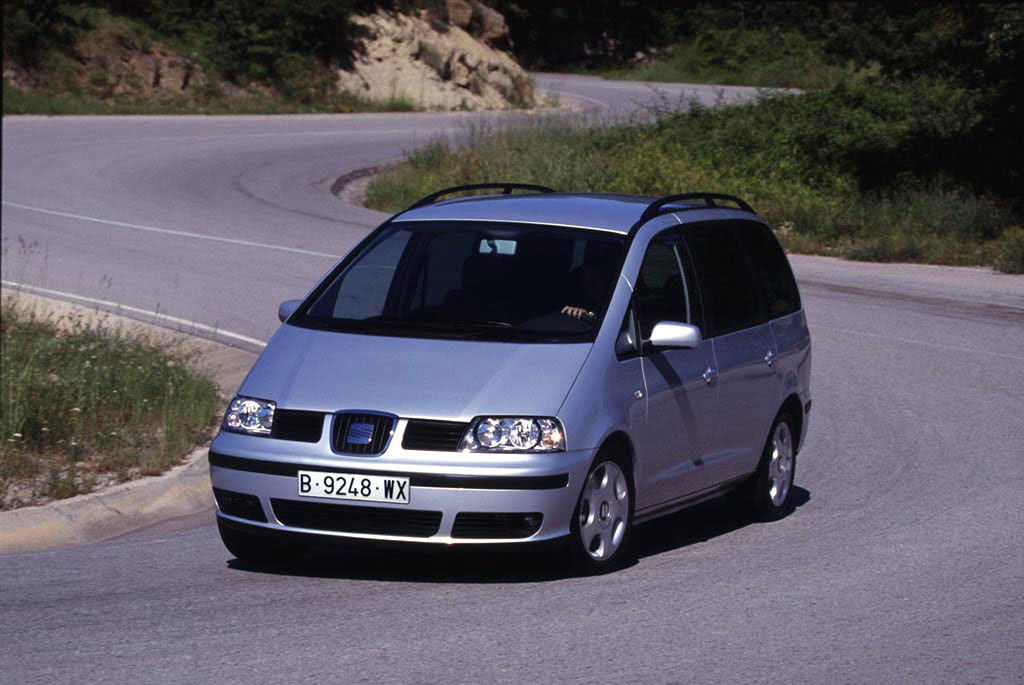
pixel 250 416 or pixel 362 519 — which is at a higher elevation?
pixel 250 416

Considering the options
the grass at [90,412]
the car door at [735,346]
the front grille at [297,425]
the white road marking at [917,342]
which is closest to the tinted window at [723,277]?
the car door at [735,346]

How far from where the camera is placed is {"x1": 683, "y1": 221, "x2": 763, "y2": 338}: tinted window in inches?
337

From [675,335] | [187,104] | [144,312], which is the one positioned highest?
[675,335]

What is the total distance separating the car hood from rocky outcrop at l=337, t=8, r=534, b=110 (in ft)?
139

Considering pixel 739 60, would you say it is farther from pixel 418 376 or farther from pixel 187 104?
pixel 418 376

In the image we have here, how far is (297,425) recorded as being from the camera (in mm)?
6984

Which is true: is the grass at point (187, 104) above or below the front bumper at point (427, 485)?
below

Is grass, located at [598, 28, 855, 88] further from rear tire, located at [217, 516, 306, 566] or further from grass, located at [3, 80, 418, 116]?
rear tire, located at [217, 516, 306, 566]

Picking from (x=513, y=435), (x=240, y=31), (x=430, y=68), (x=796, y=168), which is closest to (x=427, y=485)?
(x=513, y=435)

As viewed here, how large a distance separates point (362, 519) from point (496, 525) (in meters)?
0.58

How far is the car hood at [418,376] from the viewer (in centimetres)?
689

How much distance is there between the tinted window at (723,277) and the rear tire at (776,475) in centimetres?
71

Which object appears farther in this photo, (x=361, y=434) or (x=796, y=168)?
(x=796, y=168)

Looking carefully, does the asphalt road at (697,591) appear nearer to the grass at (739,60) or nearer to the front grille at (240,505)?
the front grille at (240,505)
